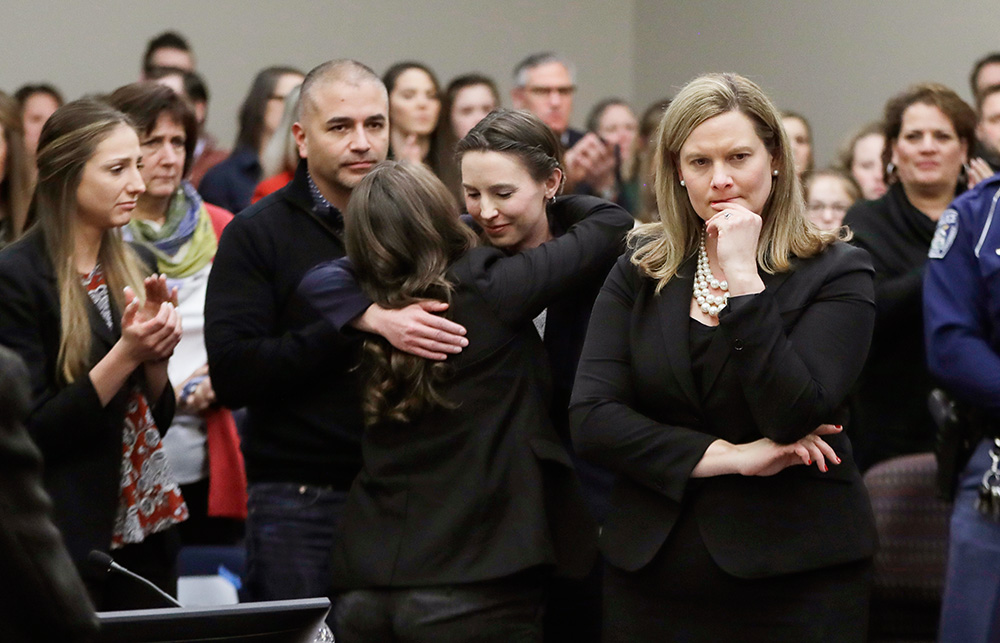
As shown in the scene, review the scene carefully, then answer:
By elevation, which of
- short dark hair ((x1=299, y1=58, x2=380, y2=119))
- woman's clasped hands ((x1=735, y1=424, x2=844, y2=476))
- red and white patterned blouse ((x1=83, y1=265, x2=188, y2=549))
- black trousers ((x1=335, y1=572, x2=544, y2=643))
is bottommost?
black trousers ((x1=335, y1=572, x2=544, y2=643))

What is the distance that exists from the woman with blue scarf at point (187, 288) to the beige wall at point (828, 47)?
3.16 m

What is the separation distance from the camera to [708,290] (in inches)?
93.0

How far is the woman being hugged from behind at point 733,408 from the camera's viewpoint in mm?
2219

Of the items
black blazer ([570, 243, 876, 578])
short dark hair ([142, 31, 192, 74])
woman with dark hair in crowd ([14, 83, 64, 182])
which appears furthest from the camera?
short dark hair ([142, 31, 192, 74])

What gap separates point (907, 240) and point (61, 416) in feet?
8.06

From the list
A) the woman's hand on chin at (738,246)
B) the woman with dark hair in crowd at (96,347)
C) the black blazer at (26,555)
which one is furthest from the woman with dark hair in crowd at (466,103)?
the black blazer at (26,555)

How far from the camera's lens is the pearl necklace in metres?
2.34

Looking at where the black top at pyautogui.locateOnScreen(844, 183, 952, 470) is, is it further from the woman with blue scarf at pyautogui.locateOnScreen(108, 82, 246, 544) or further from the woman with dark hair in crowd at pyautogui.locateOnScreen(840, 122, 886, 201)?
the woman with blue scarf at pyautogui.locateOnScreen(108, 82, 246, 544)

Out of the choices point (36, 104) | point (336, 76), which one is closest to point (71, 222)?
point (336, 76)

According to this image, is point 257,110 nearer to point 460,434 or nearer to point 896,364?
point 896,364

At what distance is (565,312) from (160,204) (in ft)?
5.03

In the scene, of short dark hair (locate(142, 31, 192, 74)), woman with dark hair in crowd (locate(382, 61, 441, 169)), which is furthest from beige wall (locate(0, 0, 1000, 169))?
woman with dark hair in crowd (locate(382, 61, 441, 169))

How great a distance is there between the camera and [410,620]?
2490mm

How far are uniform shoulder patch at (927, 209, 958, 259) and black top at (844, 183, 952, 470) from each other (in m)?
0.64
